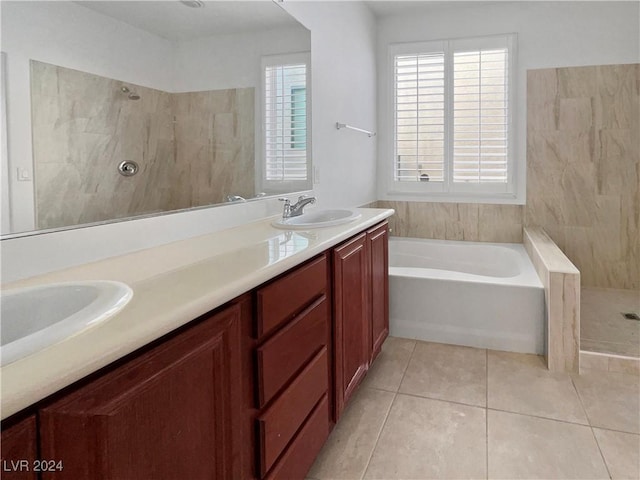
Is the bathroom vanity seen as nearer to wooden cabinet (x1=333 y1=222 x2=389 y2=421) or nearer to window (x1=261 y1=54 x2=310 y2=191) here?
wooden cabinet (x1=333 y1=222 x2=389 y2=421)

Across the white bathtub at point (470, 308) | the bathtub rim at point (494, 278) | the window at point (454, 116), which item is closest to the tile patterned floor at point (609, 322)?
the white bathtub at point (470, 308)

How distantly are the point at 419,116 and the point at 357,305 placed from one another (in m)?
2.67

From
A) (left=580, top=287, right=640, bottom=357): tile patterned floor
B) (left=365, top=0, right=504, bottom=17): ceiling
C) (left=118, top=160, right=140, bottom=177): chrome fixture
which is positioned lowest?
(left=580, top=287, right=640, bottom=357): tile patterned floor

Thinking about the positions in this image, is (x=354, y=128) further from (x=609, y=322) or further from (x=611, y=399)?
(x=611, y=399)

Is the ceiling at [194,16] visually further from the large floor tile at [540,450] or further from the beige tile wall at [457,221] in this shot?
the beige tile wall at [457,221]

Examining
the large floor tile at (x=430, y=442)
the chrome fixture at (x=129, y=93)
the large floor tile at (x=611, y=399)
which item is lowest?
the large floor tile at (x=430, y=442)

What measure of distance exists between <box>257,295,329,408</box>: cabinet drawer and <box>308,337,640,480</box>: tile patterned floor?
22.3 inches

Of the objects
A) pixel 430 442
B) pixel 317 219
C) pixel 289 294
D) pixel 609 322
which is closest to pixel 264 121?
pixel 317 219

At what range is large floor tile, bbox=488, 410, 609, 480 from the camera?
1.67 metres

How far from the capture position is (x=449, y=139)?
4.07m

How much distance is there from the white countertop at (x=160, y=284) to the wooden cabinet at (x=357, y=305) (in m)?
0.13

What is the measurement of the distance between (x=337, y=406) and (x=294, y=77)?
66.8 inches

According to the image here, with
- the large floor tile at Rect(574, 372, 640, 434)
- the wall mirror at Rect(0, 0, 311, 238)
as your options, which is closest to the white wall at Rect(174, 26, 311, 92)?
the wall mirror at Rect(0, 0, 311, 238)

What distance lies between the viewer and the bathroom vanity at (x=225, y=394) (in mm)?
635
